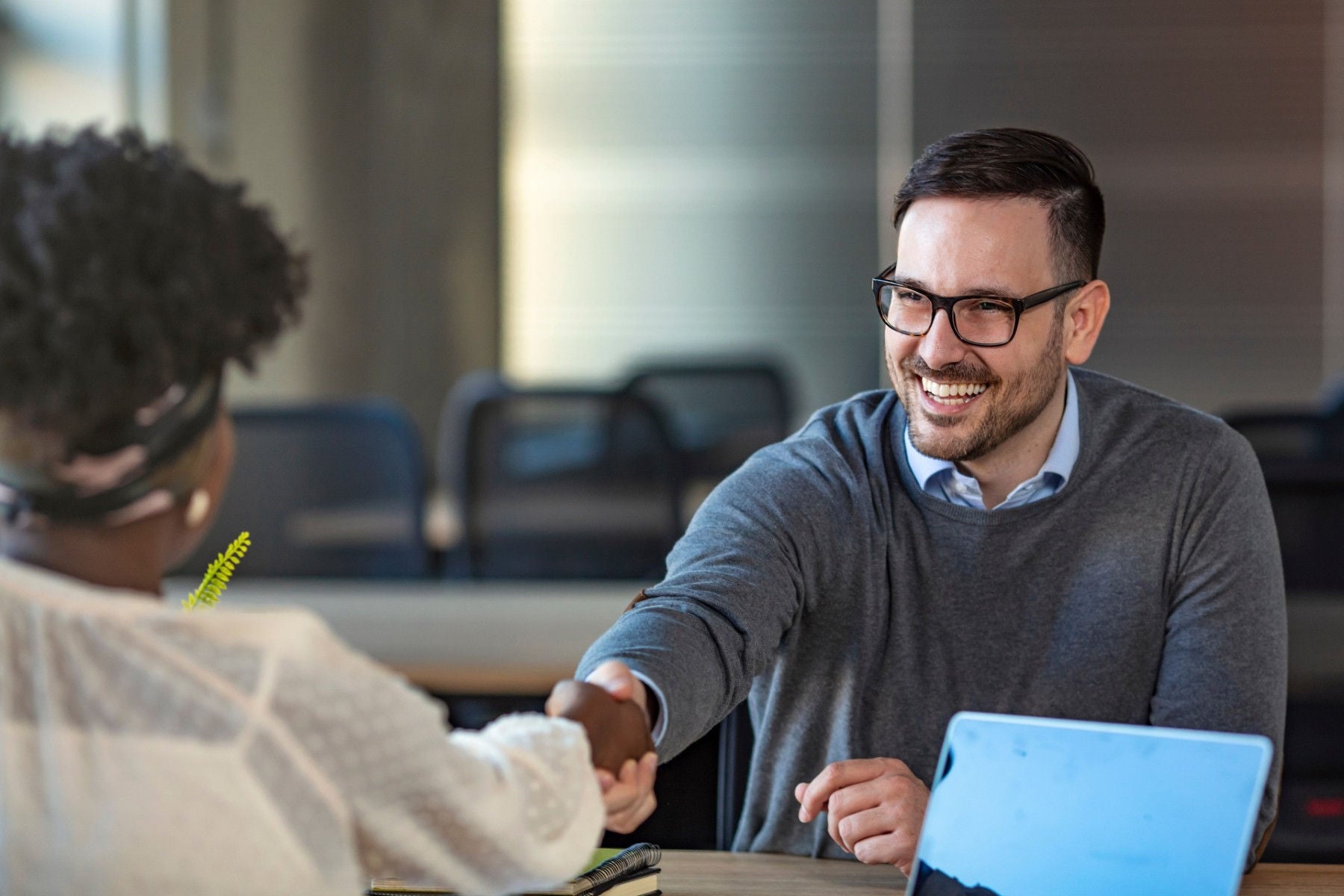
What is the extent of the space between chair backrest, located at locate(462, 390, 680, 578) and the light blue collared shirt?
170cm

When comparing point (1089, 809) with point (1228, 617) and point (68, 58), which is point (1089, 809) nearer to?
point (1228, 617)

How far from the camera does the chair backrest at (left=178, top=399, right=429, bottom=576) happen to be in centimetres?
322

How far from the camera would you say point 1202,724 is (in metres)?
1.40

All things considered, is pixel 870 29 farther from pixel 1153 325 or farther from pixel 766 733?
pixel 766 733

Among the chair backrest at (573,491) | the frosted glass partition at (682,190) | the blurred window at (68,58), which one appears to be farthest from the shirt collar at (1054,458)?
the frosted glass partition at (682,190)

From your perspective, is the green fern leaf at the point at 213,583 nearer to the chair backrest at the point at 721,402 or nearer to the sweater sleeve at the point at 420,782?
the sweater sleeve at the point at 420,782

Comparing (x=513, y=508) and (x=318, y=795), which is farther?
(x=513, y=508)

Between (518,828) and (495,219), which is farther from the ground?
(495,219)

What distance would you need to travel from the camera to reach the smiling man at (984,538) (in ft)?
4.84

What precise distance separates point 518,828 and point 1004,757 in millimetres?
337

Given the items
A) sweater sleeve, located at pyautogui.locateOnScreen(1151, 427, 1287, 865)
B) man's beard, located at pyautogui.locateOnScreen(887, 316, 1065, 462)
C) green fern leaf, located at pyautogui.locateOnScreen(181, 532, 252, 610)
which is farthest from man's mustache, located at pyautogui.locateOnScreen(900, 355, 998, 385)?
green fern leaf, located at pyautogui.locateOnScreen(181, 532, 252, 610)

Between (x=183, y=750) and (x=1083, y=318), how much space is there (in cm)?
110

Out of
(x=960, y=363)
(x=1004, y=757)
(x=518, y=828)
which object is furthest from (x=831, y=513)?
(x=518, y=828)

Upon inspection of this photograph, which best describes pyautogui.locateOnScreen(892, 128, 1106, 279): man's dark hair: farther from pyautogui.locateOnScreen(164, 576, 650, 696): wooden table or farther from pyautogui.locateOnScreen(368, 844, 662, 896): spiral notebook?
pyautogui.locateOnScreen(164, 576, 650, 696): wooden table
